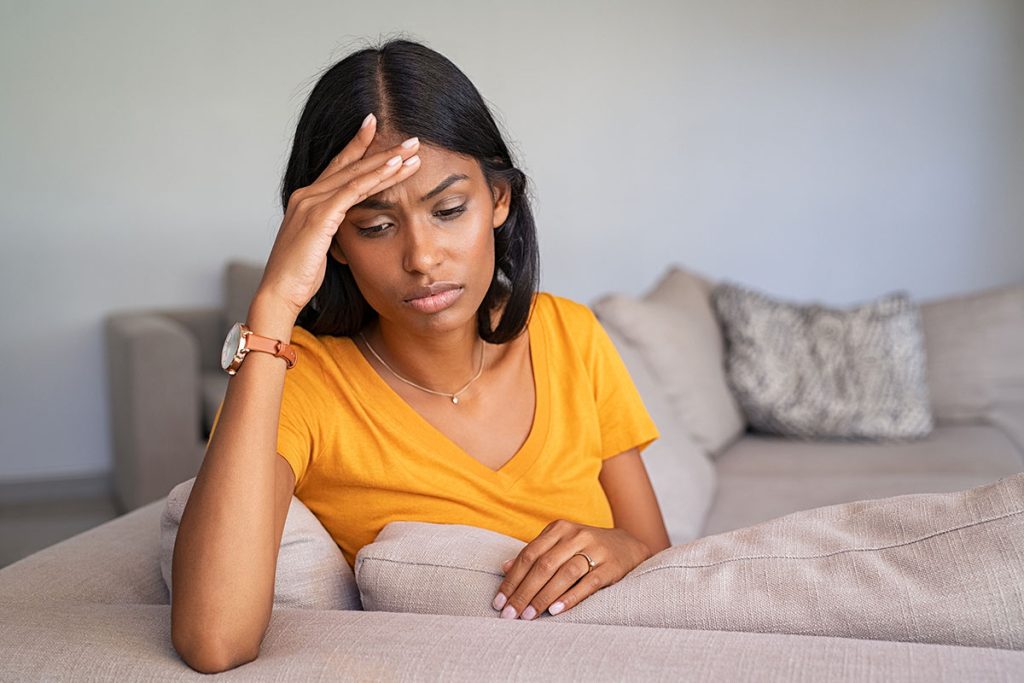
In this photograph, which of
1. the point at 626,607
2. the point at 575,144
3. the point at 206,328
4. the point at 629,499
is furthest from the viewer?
the point at 575,144

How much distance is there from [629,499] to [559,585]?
1.78 feet

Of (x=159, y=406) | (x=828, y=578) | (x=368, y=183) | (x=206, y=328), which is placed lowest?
(x=159, y=406)

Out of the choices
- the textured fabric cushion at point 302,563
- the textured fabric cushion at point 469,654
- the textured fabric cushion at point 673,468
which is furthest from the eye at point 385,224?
the textured fabric cushion at point 673,468

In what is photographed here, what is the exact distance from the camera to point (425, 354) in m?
1.56

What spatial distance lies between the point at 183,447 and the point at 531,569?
276 centimetres

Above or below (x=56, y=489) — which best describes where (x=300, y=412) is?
above

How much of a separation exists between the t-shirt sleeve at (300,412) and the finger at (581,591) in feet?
1.26

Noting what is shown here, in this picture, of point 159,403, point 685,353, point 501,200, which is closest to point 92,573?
point 501,200

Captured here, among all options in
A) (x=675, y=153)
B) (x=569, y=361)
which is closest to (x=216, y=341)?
A: (x=675, y=153)

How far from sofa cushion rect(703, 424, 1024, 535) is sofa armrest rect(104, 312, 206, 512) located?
172 cm

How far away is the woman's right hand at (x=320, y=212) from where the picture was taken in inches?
49.0

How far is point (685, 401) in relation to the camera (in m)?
2.97

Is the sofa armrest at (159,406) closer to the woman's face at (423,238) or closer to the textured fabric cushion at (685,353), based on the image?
the textured fabric cushion at (685,353)

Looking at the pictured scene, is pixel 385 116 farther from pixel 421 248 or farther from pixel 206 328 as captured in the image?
pixel 206 328
